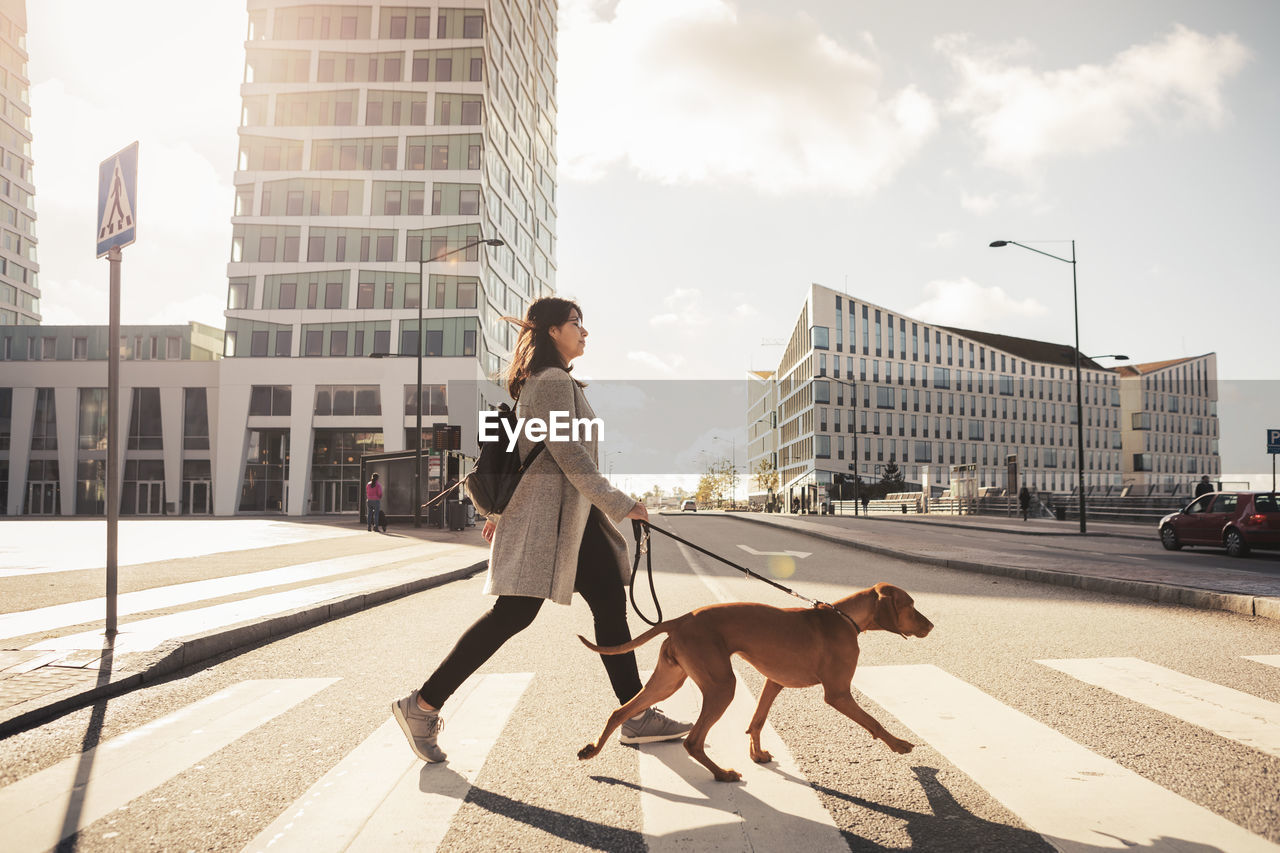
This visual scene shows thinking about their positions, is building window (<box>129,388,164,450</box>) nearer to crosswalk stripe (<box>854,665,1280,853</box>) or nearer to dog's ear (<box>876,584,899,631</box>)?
crosswalk stripe (<box>854,665,1280,853</box>)

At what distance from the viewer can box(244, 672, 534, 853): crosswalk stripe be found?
9.37ft

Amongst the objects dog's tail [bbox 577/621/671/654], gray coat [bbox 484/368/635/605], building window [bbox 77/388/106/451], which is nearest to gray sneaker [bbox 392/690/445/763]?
gray coat [bbox 484/368/635/605]

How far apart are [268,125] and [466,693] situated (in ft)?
173

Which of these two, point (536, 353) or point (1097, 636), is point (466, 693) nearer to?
point (536, 353)

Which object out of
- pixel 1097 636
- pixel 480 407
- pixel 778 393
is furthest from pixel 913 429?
pixel 1097 636

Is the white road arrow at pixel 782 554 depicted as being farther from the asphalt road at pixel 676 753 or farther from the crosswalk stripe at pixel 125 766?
the crosswalk stripe at pixel 125 766

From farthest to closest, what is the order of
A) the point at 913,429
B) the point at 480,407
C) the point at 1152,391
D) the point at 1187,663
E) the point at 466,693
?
the point at 1152,391 < the point at 913,429 < the point at 480,407 < the point at 1187,663 < the point at 466,693

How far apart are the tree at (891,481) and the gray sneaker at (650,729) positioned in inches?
3346

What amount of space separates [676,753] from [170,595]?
7814 mm

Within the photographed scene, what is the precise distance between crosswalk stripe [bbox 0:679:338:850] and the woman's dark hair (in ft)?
7.36

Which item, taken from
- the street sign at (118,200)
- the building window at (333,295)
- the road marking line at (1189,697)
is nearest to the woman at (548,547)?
the road marking line at (1189,697)

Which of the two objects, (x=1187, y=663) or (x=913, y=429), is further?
(x=913, y=429)

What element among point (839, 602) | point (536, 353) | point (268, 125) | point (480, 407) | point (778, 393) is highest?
point (268, 125)

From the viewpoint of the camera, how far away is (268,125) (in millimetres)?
49812
